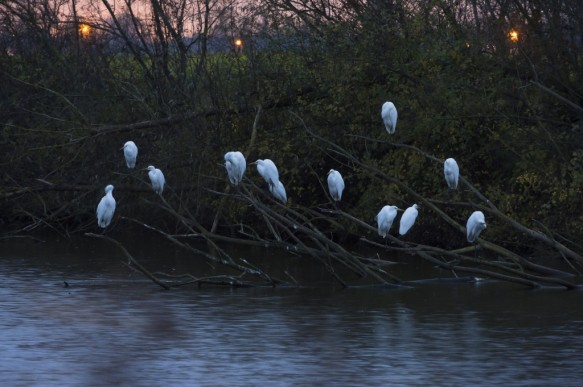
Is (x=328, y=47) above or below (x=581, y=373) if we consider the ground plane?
above

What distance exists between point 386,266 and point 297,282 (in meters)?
2.59

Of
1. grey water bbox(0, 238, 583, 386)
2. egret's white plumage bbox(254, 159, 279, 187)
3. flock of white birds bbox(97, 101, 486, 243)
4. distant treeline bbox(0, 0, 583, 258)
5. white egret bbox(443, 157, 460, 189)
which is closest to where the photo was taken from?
grey water bbox(0, 238, 583, 386)

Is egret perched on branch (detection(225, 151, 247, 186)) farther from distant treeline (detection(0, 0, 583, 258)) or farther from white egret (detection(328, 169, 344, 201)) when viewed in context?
distant treeline (detection(0, 0, 583, 258))

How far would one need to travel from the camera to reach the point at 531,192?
2025 centimetres

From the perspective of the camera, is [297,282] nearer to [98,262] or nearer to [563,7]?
[98,262]

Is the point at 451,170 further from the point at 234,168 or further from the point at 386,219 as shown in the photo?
the point at 234,168

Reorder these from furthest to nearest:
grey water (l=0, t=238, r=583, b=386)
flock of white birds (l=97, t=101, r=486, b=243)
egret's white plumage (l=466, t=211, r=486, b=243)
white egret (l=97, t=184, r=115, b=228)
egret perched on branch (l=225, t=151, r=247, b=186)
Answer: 1. white egret (l=97, t=184, r=115, b=228)
2. egret perched on branch (l=225, t=151, r=247, b=186)
3. flock of white birds (l=97, t=101, r=486, b=243)
4. egret's white plumage (l=466, t=211, r=486, b=243)
5. grey water (l=0, t=238, r=583, b=386)

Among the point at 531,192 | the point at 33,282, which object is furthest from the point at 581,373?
the point at 531,192

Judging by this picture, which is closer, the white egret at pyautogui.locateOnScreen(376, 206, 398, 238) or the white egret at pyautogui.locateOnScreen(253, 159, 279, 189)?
the white egret at pyautogui.locateOnScreen(376, 206, 398, 238)

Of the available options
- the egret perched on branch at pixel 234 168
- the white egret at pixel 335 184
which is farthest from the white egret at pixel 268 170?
the white egret at pixel 335 184

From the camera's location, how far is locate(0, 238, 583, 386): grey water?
9938 millimetres

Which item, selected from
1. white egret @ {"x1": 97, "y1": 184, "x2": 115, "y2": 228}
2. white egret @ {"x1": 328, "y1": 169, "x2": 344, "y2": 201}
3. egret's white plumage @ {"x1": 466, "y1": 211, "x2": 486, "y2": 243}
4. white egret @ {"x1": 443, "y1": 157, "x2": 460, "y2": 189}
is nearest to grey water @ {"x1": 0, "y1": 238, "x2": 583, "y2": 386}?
egret's white plumage @ {"x1": 466, "y1": 211, "x2": 486, "y2": 243}

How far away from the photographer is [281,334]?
12133 mm

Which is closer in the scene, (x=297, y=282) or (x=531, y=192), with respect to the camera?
(x=297, y=282)
